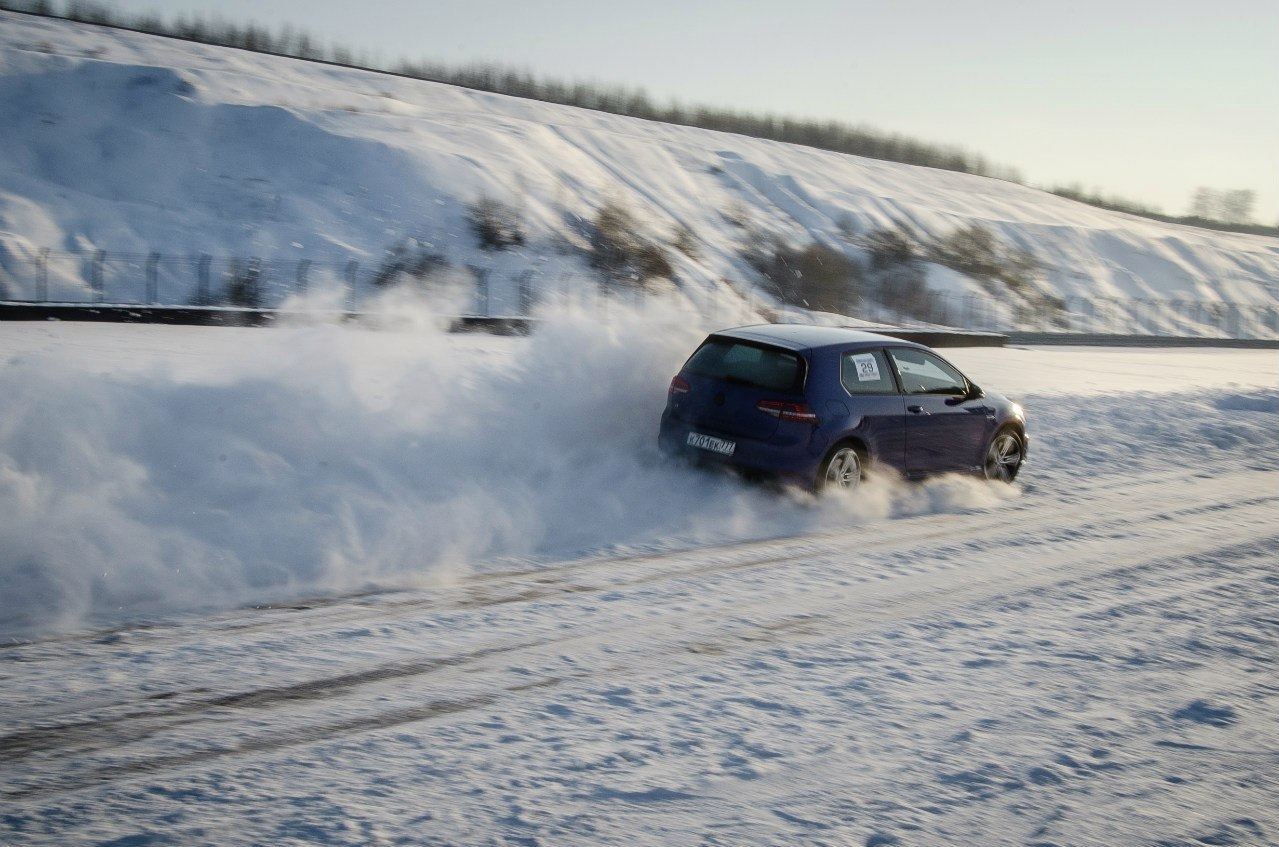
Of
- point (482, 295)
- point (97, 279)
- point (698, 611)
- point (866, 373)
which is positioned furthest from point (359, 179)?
point (698, 611)

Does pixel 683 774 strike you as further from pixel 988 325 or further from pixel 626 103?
pixel 626 103

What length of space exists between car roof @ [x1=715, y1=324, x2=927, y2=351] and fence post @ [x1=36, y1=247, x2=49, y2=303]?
2403 cm

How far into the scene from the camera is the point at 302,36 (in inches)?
2707

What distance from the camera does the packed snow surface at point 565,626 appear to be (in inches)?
175

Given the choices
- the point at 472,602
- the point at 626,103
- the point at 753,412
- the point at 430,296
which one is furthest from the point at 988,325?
the point at 472,602

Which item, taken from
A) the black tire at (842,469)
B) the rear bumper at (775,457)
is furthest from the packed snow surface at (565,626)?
the rear bumper at (775,457)

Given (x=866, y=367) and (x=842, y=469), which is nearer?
(x=842, y=469)

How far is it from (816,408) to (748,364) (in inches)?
29.6

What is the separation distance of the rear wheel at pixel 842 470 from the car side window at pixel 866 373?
0.54 meters

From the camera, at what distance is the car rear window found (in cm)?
1001

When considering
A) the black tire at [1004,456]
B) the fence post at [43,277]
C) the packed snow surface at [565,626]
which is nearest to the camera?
the packed snow surface at [565,626]

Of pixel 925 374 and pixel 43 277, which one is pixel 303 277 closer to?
A: pixel 43 277

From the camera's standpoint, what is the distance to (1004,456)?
11930 millimetres

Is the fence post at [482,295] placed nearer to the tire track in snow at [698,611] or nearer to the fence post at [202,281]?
the fence post at [202,281]
